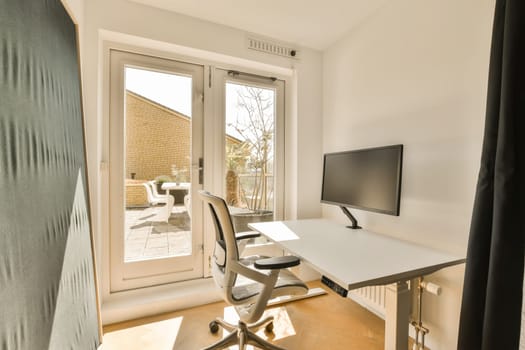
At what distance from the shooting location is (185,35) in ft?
6.66

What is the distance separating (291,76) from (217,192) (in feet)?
4.81

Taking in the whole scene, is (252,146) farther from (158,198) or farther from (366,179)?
(366,179)

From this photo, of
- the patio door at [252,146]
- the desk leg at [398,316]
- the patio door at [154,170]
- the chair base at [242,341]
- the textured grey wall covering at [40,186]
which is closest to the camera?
the textured grey wall covering at [40,186]

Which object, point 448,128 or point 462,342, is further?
point 448,128

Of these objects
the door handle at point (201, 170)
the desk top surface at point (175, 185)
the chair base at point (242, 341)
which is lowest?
the chair base at point (242, 341)

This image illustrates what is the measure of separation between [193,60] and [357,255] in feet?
6.88

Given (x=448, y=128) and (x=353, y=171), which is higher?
(x=448, y=128)

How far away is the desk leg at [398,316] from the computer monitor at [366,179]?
43 cm

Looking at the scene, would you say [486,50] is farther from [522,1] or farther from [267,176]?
[267,176]

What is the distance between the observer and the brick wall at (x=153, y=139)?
6.76 ft

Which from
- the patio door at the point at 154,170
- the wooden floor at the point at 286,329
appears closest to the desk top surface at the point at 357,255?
the wooden floor at the point at 286,329

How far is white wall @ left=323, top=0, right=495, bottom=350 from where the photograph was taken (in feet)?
4.45

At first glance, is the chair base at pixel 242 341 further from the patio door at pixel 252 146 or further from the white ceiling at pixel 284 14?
the white ceiling at pixel 284 14

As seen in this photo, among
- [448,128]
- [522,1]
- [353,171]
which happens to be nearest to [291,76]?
[353,171]
